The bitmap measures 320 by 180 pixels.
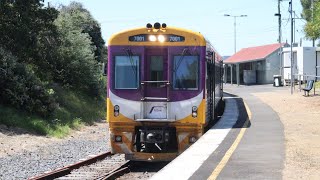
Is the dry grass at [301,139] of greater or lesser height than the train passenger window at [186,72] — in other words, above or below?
below

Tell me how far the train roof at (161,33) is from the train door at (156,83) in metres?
0.26

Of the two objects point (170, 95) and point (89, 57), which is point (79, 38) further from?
point (170, 95)

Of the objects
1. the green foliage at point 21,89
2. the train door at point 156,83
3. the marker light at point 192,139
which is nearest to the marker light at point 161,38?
the train door at point 156,83

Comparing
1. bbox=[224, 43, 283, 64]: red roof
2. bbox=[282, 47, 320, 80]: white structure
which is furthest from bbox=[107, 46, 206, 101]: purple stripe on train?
bbox=[224, 43, 283, 64]: red roof

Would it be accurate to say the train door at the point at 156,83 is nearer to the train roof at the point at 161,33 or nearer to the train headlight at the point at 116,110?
the train roof at the point at 161,33

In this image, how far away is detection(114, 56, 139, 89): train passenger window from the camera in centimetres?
1202

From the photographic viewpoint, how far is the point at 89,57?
30.1m

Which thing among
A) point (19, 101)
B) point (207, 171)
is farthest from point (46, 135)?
point (207, 171)

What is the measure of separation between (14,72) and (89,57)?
8.45m

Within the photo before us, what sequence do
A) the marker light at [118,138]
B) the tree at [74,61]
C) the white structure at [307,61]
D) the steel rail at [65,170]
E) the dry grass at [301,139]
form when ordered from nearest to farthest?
the dry grass at [301,139], the steel rail at [65,170], the marker light at [118,138], the tree at [74,61], the white structure at [307,61]

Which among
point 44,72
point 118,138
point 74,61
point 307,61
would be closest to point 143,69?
point 118,138

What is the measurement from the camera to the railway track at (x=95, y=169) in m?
11.6

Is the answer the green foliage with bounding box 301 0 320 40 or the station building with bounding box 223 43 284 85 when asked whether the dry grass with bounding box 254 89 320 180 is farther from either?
the station building with bounding box 223 43 284 85

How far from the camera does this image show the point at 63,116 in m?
24.0
